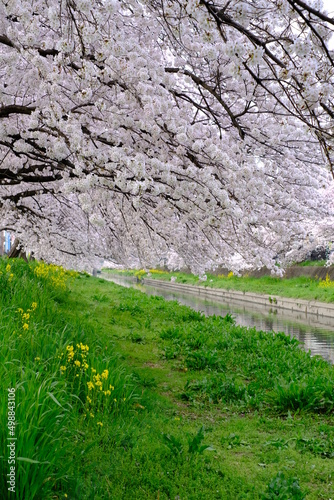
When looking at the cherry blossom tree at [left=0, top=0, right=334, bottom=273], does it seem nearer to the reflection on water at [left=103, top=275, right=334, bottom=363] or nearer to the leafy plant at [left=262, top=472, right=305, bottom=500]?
the leafy plant at [left=262, top=472, right=305, bottom=500]

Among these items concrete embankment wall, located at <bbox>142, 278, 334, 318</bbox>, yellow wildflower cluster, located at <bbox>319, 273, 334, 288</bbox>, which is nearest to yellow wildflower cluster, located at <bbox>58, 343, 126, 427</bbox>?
concrete embankment wall, located at <bbox>142, 278, 334, 318</bbox>

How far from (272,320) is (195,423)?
1259 cm

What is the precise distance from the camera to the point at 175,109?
5301mm

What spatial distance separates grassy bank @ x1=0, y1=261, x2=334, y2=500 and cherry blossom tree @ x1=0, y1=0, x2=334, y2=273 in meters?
1.54

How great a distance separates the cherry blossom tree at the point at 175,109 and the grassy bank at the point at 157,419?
1544mm

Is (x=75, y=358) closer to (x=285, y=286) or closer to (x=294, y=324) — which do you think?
(x=294, y=324)

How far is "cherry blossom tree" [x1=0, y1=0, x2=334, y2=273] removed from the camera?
3271mm

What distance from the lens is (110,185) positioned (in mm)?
4910

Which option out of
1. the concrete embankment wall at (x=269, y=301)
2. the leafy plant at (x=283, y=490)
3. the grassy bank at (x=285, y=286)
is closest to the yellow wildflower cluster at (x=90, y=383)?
the leafy plant at (x=283, y=490)

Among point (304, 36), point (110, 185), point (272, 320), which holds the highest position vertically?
point (304, 36)

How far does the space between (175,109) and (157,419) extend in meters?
3.33

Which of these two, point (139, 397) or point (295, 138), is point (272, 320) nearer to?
point (295, 138)

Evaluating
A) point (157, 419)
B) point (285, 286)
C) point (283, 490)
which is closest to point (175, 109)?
point (157, 419)

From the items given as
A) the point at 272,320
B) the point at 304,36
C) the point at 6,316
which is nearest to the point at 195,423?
the point at 6,316
